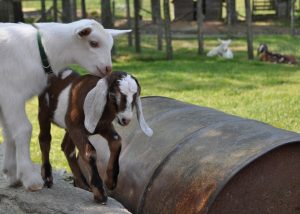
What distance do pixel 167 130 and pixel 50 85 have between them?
0.91 metres

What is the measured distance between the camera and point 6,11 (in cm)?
1742

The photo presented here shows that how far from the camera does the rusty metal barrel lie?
3.77 metres

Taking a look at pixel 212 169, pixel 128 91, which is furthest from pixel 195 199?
pixel 128 91

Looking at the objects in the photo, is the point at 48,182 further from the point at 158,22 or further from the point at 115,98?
the point at 158,22

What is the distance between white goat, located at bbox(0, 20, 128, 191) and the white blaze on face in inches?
8.6

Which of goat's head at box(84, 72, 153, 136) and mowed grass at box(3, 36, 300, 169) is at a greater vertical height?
goat's head at box(84, 72, 153, 136)

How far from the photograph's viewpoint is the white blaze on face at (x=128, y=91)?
3547 millimetres

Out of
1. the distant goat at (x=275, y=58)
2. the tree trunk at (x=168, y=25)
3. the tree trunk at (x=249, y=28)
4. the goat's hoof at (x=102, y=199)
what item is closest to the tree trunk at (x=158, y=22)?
the tree trunk at (x=168, y=25)

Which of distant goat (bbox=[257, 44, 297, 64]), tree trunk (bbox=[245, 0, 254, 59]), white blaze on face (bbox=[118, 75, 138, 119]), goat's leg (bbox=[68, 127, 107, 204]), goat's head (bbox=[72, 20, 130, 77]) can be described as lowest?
distant goat (bbox=[257, 44, 297, 64])

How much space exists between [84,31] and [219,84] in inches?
331

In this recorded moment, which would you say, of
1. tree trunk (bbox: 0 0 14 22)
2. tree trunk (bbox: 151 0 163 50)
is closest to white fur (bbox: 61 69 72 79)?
tree trunk (bbox: 0 0 14 22)

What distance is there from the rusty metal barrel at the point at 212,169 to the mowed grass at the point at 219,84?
8.45ft

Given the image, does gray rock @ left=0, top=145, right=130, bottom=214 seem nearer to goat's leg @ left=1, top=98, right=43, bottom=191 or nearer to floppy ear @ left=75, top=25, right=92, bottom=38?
goat's leg @ left=1, top=98, right=43, bottom=191

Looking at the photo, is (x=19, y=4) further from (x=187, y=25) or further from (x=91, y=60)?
(x=91, y=60)
